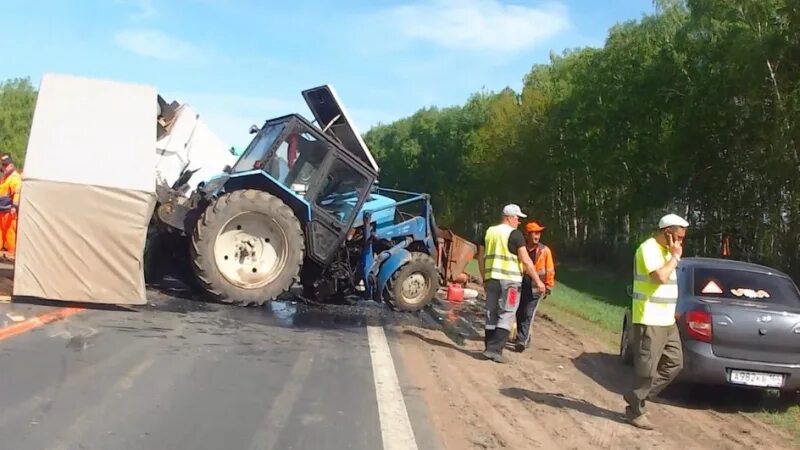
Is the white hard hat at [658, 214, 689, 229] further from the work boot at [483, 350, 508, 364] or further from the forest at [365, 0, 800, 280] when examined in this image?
the forest at [365, 0, 800, 280]

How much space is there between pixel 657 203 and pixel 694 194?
2.87m

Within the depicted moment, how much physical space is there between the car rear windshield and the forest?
9.09 metres

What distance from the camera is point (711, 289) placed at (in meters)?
8.72

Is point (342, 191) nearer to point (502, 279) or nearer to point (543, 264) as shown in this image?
point (543, 264)

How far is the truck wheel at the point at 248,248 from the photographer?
1134 centimetres

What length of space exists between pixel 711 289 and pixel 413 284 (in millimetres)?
4907

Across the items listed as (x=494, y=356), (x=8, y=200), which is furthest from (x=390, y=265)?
(x=8, y=200)

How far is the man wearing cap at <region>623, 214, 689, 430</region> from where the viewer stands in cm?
696

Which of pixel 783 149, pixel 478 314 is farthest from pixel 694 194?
pixel 478 314

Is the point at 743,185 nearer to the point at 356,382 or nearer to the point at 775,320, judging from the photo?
the point at 775,320

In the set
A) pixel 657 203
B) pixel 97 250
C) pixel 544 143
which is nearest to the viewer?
pixel 97 250

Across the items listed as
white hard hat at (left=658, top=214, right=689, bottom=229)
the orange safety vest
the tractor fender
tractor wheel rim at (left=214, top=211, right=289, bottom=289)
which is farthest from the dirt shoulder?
tractor wheel rim at (left=214, top=211, right=289, bottom=289)

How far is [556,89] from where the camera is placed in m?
38.3

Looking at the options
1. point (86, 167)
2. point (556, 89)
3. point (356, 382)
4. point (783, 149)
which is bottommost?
point (356, 382)
